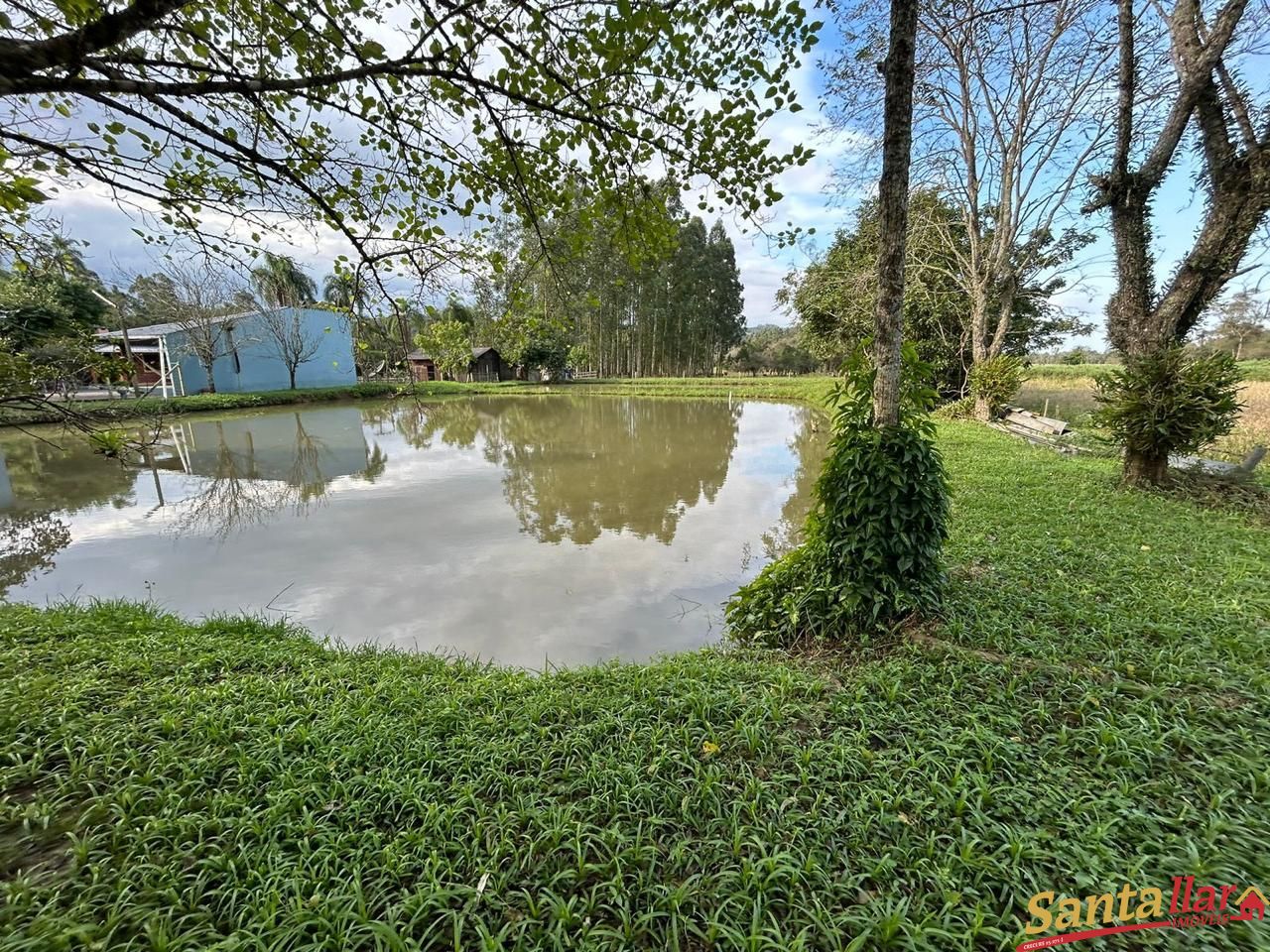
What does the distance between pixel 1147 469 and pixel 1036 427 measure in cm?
643

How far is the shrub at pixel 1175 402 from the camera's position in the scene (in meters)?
6.00

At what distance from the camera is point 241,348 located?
25.5 meters

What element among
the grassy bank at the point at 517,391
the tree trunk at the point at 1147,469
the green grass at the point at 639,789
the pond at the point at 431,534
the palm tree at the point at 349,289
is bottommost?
the pond at the point at 431,534

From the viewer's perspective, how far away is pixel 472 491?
939 cm

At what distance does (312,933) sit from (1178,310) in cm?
981

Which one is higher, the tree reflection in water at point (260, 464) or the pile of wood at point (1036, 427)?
the pile of wood at point (1036, 427)

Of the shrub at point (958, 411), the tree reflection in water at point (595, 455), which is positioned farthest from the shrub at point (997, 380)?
the tree reflection in water at point (595, 455)

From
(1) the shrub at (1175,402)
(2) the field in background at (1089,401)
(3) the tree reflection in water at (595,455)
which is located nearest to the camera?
(1) the shrub at (1175,402)

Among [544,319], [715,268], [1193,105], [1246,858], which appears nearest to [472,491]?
[544,319]

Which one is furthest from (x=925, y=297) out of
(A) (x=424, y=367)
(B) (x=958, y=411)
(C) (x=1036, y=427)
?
(A) (x=424, y=367)

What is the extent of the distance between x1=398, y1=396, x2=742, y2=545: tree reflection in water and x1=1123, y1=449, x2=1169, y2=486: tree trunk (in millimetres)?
5995

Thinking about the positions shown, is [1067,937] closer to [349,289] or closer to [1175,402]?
[349,289]

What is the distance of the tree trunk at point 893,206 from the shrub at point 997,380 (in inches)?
525

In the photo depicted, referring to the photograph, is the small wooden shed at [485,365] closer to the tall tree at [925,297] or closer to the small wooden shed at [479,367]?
the small wooden shed at [479,367]
